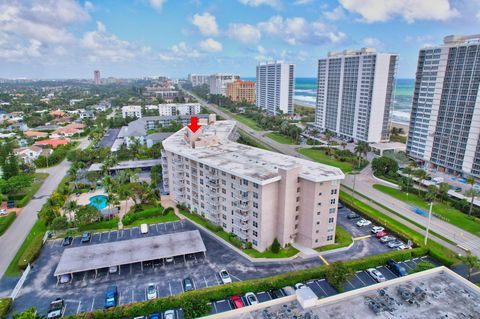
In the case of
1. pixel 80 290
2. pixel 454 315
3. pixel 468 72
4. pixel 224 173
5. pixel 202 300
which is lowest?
pixel 80 290

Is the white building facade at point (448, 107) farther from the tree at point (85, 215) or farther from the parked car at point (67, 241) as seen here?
the parked car at point (67, 241)

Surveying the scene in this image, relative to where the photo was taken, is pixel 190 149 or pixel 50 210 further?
pixel 190 149

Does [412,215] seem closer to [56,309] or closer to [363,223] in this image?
[363,223]

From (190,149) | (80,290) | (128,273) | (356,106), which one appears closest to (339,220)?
(190,149)

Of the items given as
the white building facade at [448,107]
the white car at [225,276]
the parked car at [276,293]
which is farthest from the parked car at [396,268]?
the white building facade at [448,107]

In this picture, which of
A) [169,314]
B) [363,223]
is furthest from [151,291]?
[363,223]

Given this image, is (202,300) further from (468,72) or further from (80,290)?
(468,72)
